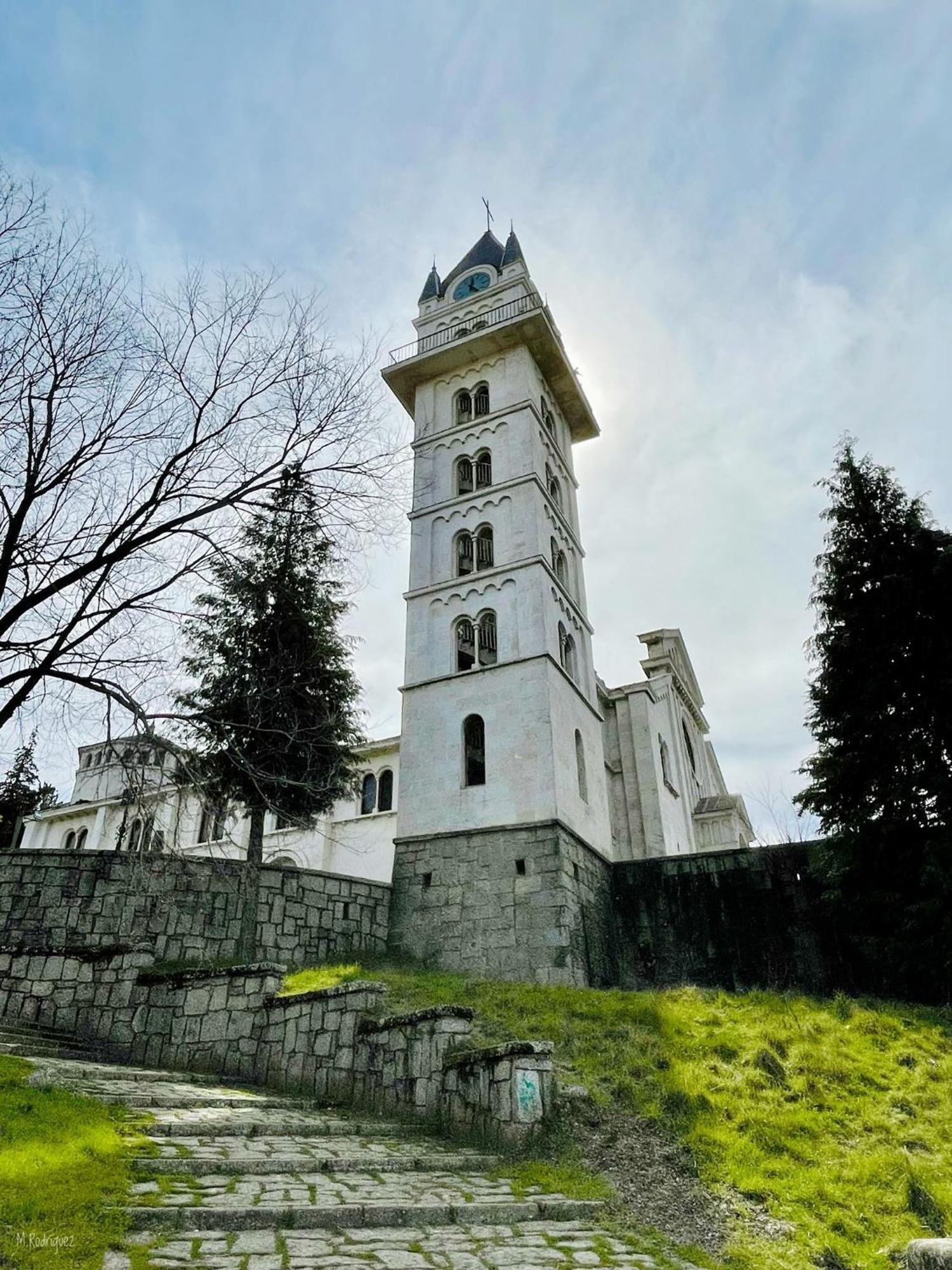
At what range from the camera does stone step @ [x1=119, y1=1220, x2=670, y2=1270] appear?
384 centimetres

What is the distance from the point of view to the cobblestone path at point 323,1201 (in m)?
4.09

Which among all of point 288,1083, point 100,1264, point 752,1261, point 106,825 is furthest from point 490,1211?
point 106,825

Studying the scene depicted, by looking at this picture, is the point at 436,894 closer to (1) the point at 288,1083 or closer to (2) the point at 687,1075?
(1) the point at 288,1083

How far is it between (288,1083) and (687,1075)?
418 centimetres

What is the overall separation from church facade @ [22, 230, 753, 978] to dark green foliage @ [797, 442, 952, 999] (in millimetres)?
5226

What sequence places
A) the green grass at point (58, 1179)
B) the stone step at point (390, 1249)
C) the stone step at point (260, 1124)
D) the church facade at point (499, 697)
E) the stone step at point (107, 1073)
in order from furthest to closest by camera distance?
1. the church facade at point (499, 697)
2. the stone step at point (107, 1073)
3. the stone step at point (260, 1124)
4. the stone step at point (390, 1249)
5. the green grass at point (58, 1179)

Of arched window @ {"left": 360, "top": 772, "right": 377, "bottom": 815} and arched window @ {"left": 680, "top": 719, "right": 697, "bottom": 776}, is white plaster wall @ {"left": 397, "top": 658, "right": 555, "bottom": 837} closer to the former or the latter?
arched window @ {"left": 360, "top": 772, "right": 377, "bottom": 815}

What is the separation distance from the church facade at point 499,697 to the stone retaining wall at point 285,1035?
188 cm

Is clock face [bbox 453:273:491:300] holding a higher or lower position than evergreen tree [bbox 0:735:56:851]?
higher

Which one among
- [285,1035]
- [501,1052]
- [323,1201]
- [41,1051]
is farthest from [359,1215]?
[41,1051]

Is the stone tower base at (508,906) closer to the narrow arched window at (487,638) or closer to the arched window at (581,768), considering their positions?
the arched window at (581,768)

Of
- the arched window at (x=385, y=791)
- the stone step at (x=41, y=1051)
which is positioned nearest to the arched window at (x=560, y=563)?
the arched window at (x=385, y=791)

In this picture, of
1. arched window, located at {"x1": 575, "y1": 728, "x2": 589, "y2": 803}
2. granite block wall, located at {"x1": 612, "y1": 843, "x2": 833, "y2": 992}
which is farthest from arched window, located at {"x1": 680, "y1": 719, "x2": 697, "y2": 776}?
granite block wall, located at {"x1": 612, "y1": 843, "x2": 833, "y2": 992}

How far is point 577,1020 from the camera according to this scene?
9.97 m
